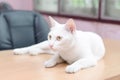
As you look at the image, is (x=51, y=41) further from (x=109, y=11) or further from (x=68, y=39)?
(x=109, y=11)

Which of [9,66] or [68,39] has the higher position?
[68,39]

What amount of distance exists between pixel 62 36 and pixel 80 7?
220 cm

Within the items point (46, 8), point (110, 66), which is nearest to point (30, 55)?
point (110, 66)

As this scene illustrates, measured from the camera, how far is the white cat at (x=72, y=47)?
1086mm

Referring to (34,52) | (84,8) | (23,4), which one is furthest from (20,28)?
(23,4)

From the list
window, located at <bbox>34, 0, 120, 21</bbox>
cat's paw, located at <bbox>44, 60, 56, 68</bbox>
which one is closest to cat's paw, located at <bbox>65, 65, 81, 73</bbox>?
cat's paw, located at <bbox>44, 60, 56, 68</bbox>

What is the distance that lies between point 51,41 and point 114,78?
333 millimetres

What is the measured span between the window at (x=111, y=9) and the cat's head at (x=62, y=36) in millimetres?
1748

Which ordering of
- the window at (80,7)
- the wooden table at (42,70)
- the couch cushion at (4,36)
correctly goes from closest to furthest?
the wooden table at (42,70) < the couch cushion at (4,36) < the window at (80,7)

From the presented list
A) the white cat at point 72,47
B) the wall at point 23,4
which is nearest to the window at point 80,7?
the wall at point 23,4

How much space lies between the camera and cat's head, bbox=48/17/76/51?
1.08 metres

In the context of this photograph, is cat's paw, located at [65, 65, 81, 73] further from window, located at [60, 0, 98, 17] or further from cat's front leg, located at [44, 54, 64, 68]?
window, located at [60, 0, 98, 17]

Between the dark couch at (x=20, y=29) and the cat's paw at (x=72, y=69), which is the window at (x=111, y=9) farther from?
the cat's paw at (x=72, y=69)

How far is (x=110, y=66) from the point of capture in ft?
3.95
